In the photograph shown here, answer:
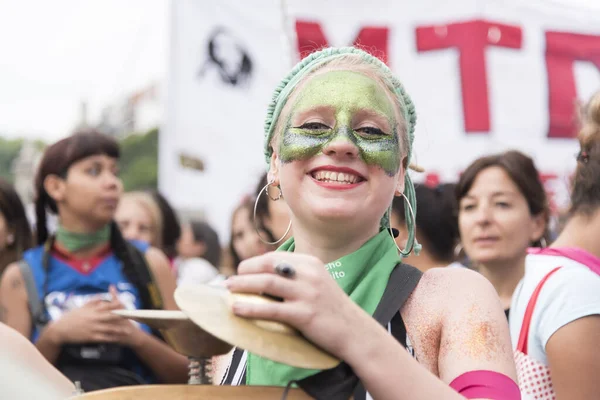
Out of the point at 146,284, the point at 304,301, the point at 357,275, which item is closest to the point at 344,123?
the point at 357,275

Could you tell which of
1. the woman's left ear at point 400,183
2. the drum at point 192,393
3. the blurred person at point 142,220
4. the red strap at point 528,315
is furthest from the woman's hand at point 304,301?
the blurred person at point 142,220

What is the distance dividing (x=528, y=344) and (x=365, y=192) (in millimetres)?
1239

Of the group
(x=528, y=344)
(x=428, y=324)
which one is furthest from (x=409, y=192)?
(x=528, y=344)

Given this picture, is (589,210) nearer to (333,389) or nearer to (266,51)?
(333,389)

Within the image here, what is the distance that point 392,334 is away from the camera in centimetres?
165

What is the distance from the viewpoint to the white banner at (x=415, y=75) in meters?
6.53

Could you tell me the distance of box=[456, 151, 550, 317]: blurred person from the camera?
4.07 metres

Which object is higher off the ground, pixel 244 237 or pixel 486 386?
pixel 486 386

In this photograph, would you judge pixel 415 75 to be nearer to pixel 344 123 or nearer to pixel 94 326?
pixel 94 326

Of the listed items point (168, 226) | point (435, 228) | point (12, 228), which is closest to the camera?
point (435, 228)

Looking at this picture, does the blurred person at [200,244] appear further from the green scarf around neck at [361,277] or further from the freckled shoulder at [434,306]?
the freckled shoulder at [434,306]

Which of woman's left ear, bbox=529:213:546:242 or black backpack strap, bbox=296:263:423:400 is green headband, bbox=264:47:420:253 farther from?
woman's left ear, bbox=529:213:546:242

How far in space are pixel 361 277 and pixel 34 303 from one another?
8.18ft

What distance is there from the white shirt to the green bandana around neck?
2.17 metres
